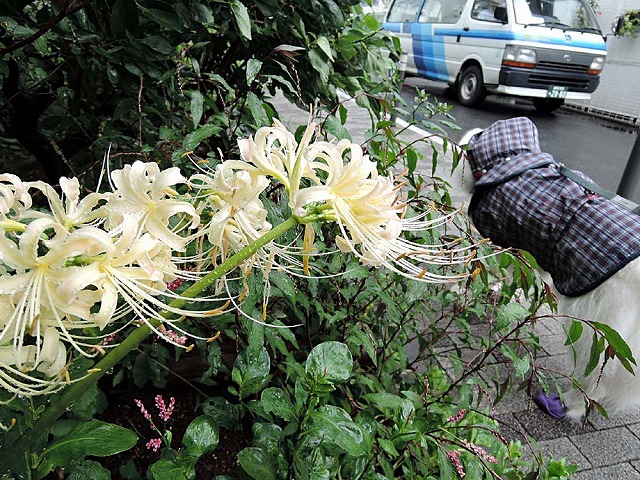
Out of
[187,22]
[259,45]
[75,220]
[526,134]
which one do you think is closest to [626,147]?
[526,134]

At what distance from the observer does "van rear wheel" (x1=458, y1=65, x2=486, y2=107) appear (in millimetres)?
8531

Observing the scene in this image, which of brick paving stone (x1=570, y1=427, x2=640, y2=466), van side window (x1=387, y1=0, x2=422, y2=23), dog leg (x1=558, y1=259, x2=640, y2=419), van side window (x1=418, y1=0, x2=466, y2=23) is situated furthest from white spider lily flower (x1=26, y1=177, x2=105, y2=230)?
van side window (x1=387, y1=0, x2=422, y2=23)

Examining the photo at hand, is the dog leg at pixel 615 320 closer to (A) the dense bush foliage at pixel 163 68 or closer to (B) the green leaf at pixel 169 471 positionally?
(A) the dense bush foliage at pixel 163 68

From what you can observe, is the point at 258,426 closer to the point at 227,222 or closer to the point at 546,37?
the point at 227,222

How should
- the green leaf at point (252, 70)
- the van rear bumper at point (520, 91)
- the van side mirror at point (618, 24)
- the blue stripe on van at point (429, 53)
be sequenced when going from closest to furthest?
1. the green leaf at point (252, 70)
2. the van rear bumper at point (520, 91)
3. the van side mirror at point (618, 24)
4. the blue stripe on van at point (429, 53)

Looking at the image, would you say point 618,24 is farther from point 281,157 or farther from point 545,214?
point 281,157

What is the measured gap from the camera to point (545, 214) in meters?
2.16

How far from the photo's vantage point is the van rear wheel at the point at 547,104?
8936mm

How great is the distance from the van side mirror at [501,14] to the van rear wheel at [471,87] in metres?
0.81

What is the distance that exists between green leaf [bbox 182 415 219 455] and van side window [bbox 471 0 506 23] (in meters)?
8.66

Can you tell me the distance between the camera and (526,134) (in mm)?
2469

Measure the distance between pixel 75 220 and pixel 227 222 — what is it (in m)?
0.18

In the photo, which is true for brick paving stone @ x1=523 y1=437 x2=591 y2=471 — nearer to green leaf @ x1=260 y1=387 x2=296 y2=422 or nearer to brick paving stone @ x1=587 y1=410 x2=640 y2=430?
brick paving stone @ x1=587 y1=410 x2=640 y2=430

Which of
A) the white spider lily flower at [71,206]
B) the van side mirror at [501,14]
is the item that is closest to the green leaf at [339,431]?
the white spider lily flower at [71,206]
